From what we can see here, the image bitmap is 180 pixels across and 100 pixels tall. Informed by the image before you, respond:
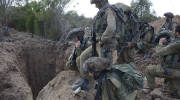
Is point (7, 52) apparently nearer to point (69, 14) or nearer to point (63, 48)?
point (63, 48)

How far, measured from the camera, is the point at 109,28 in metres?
4.10

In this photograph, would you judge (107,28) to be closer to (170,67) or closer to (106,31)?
(106,31)

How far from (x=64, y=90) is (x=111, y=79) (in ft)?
7.34

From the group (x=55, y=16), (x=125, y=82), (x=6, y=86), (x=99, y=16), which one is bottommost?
(x=6, y=86)

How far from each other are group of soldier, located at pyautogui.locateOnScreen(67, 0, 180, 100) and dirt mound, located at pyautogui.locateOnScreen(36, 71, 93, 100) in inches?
5.4

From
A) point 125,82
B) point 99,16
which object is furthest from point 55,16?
point 125,82

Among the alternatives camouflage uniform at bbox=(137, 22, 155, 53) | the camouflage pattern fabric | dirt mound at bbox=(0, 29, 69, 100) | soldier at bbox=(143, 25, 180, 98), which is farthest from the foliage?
the camouflage pattern fabric

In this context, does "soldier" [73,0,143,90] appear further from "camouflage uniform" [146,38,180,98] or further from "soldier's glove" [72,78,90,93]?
"camouflage uniform" [146,38,180,98]

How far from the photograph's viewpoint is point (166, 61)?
186 inches

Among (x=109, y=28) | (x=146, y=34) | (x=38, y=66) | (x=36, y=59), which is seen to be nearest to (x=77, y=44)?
(x=109, y=28)

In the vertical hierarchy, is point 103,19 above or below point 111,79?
above

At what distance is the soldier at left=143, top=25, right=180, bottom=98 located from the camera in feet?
14.6

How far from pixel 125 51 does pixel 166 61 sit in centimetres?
96

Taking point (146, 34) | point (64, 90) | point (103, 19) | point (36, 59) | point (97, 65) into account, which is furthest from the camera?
Answer: point (36, 59)
